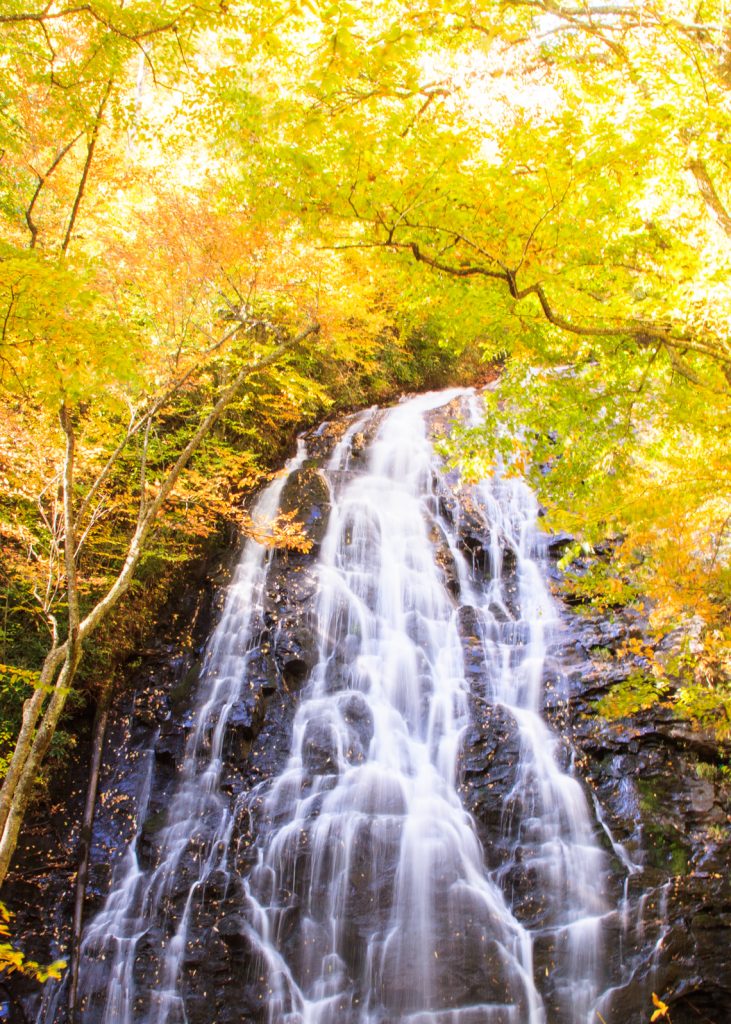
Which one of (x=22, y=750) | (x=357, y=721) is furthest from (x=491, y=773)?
(x=22, y=750)

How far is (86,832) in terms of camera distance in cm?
748

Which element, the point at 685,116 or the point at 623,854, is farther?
the point at 623,854

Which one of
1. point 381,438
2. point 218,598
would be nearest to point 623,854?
point 218,598

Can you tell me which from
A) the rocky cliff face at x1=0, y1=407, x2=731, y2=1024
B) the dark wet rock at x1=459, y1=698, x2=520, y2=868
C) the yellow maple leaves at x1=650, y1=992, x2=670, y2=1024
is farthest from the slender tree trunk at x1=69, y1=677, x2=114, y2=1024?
the yellow maple leaves at x1=650, y1=992, x2=670, y2=1024

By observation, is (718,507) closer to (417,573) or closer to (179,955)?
(417,573)

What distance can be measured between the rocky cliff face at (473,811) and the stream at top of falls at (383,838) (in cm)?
8

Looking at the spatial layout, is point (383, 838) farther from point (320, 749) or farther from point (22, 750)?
point (22, 750)

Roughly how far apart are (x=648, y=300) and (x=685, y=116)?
4.17ft

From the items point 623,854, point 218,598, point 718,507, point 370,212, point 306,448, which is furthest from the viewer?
point 306,448

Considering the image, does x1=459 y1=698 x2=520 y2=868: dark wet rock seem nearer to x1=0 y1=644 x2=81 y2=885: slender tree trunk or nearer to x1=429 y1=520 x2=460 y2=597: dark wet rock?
x1=429 y1=520 x2=460 y2=597: dark wet rock

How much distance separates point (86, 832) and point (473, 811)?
4798 millimetres

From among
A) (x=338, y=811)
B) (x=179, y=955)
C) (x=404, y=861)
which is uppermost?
(x=338, y=811)

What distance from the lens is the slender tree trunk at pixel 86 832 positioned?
6.39 m

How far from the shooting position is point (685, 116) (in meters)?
4.40
